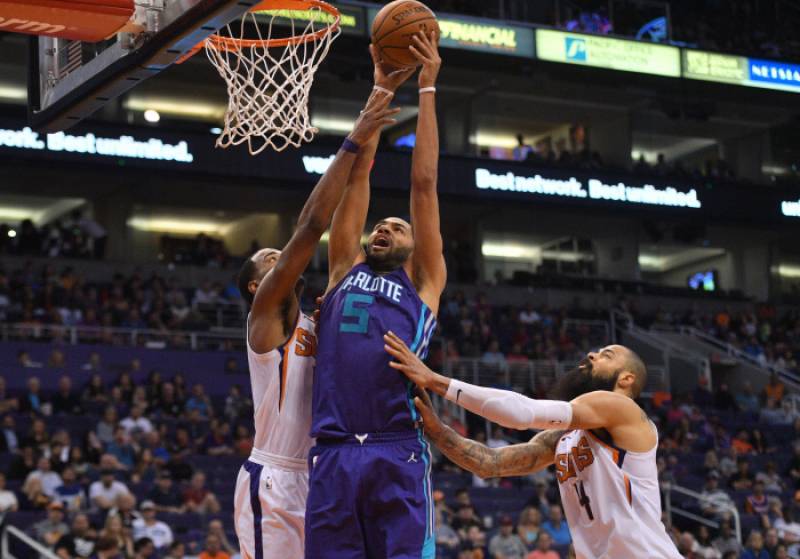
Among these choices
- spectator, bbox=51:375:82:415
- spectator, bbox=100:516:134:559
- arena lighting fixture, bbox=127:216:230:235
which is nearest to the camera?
spectator, bbox=100:516:134:559

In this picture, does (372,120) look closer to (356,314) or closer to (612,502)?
(356,314)

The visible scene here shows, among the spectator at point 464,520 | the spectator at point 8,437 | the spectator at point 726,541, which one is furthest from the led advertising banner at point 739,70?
the spectator at point 8,437

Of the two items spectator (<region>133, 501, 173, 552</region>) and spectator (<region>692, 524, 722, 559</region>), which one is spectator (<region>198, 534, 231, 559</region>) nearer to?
spectator (<region>133, 501, 173, 552</region>)

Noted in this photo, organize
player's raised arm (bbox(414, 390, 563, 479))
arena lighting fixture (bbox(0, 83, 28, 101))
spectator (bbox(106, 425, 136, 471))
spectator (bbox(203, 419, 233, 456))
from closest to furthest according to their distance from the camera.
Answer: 1. player's raised arm (bbox(414, 390, 563, 479))
2. spectator (bbox(106, 425, 136, 471))
3. spectator (bbox(203, 419, 233, 456))
4. arena lighting fixture (bbox(0, 83, 28, 101))

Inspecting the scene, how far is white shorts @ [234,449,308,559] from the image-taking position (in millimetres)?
4809

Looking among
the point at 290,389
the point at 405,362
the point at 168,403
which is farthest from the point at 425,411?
the point at 168,403

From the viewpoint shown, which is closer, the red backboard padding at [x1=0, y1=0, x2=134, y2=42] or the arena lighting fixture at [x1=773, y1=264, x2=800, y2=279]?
the red backboard padding at [x1=0, y1=0, x2=134, y2=42]

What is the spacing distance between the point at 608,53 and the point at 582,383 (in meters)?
19.0

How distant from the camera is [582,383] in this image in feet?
17.5

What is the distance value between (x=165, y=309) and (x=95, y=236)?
4.17 meters

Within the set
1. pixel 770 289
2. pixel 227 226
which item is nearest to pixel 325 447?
pixel 227 226

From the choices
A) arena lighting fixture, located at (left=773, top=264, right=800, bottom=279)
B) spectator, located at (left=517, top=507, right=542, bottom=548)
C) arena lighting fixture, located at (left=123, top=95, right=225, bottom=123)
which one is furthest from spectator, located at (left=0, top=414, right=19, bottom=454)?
arena lighting fixture, located at (left=773, top=264, right=800, bottom=279)

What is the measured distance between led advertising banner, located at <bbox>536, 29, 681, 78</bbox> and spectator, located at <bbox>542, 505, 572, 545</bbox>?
35.8 ft

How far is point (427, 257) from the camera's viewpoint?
4730 mm
